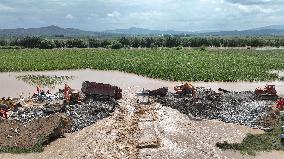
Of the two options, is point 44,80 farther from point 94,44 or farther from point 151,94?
point 94,44

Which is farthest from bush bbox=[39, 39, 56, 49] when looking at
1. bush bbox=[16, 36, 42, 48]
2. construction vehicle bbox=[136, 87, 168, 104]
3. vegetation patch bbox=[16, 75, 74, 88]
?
construction vehicle bbox=[136, 87, 168, 104]

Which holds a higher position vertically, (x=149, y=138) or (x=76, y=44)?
(x=149, y=138)

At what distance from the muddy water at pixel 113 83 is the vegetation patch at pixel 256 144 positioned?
14.0 m

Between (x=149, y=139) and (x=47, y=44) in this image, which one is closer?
(x=149, y=139)

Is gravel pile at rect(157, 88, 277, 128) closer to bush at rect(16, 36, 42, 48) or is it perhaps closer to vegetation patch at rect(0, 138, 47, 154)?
vegetation patch at rect(0, 138, 47, 154)

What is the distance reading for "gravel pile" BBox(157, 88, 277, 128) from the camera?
83.1 feet

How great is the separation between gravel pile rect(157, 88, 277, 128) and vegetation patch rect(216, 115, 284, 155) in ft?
8.51

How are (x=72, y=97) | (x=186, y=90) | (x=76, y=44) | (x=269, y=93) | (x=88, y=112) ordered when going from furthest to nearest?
(x=76, y=44) < (x=186, y=90) < (x=269, y=93) < (x=72, y=97) < (x=88, y=112)

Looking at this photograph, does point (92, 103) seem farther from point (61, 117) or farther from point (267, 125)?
point (267, 125)

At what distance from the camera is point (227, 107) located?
92.7 ft

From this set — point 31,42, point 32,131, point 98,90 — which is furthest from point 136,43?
point 32,131

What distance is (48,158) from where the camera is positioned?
1928 cm

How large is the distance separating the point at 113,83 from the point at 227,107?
1547 centimetres

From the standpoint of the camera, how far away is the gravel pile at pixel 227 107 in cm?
2534
